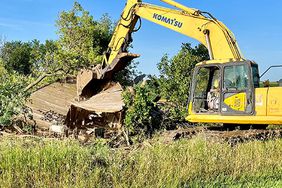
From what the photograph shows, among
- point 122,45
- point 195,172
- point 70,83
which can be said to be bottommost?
point 195,172

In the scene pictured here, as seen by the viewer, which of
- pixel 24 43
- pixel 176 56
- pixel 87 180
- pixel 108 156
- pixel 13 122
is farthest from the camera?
pixel 24 43

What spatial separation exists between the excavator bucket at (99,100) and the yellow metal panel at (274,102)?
3.47 m

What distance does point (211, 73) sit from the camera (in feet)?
36.5

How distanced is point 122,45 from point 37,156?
23.4ft

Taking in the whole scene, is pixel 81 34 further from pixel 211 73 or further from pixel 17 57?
pixel 17 57

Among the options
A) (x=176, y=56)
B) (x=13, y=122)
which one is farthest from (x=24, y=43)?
(x=13, y=122)

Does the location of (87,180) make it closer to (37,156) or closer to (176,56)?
(37,156)

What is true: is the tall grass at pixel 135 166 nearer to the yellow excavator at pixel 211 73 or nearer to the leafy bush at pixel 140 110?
the yellow excavator at pixel 211 73

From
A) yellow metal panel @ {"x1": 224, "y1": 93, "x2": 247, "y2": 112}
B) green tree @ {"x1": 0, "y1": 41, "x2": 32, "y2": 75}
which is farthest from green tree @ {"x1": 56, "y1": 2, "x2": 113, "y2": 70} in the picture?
green tree @ {"x1": 0, "y1": 41, "x2": 32, "y2": 75}

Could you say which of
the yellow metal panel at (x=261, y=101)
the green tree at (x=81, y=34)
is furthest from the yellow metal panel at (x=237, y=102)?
the green tree at (x=81, y=34)

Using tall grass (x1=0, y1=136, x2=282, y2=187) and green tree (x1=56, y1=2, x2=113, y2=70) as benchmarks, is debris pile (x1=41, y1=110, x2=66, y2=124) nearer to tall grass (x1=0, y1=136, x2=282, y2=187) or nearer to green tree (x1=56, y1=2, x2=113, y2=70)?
tall grass (x1=0, y1=136, x2=282, y2=187)

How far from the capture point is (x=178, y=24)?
11.8 meters

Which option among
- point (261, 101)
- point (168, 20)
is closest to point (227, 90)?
point (261, 101)

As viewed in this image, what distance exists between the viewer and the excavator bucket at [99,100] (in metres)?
10.6
